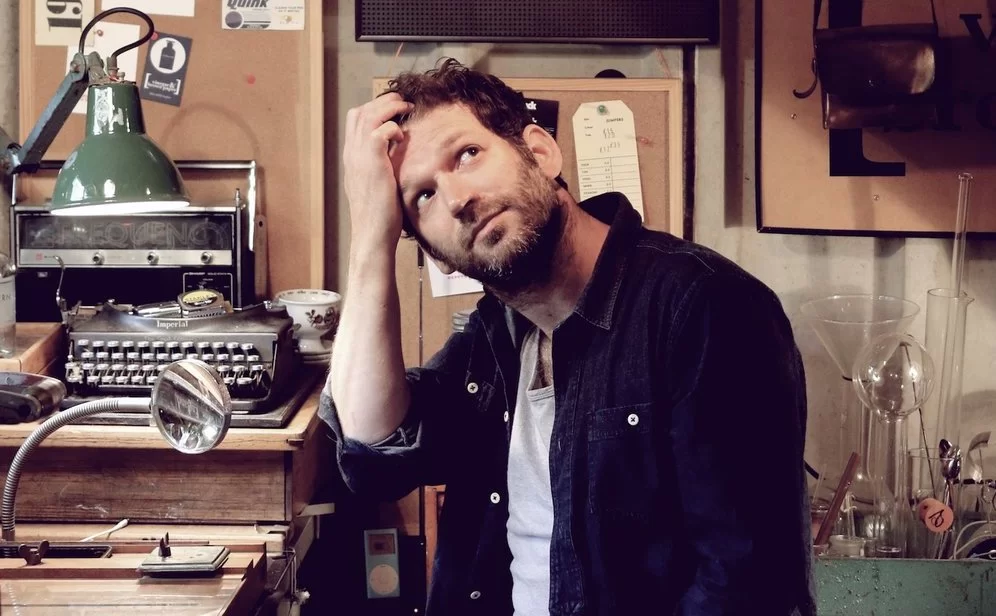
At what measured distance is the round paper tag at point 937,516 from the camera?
223 cm

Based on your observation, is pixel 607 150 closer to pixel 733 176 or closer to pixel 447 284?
pixel 733 176

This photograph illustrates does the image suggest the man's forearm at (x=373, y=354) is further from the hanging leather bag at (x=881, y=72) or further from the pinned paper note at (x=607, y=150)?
the hanging leather bag at (x=881, y=72)

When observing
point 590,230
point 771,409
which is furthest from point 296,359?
point 771,409

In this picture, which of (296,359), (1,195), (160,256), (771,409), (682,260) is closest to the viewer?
(771,409)

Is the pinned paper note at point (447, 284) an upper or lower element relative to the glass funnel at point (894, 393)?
upper

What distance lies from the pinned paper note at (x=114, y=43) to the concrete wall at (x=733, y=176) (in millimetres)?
204

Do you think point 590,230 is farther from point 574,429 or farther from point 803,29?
point 803,29

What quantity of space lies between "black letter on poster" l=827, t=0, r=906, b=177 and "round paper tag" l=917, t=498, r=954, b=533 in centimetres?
87

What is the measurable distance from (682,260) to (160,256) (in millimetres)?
1521

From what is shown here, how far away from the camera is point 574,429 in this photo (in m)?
1.48

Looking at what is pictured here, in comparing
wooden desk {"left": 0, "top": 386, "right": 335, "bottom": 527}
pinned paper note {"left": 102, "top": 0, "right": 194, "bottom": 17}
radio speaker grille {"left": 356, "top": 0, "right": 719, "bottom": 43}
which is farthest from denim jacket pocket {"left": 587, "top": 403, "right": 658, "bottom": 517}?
pinned paper note {"left": 102, "top": 0, "right": 194, "bottom": 17}

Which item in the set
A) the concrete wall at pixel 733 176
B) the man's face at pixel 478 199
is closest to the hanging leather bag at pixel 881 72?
the concrete wall at pixel 733 176

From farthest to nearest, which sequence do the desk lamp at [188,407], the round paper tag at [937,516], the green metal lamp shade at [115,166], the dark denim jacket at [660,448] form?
1. the round paper tag at [937,516]
2. the green metal lamp shade at [115,166]
3. the desk lamp at [188,407]
4. the dark denim jacket at [660,448]

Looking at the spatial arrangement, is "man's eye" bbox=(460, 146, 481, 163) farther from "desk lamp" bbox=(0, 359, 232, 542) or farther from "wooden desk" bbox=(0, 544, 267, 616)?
"wooden desk" bbox=(0, 544, 267, 616)
